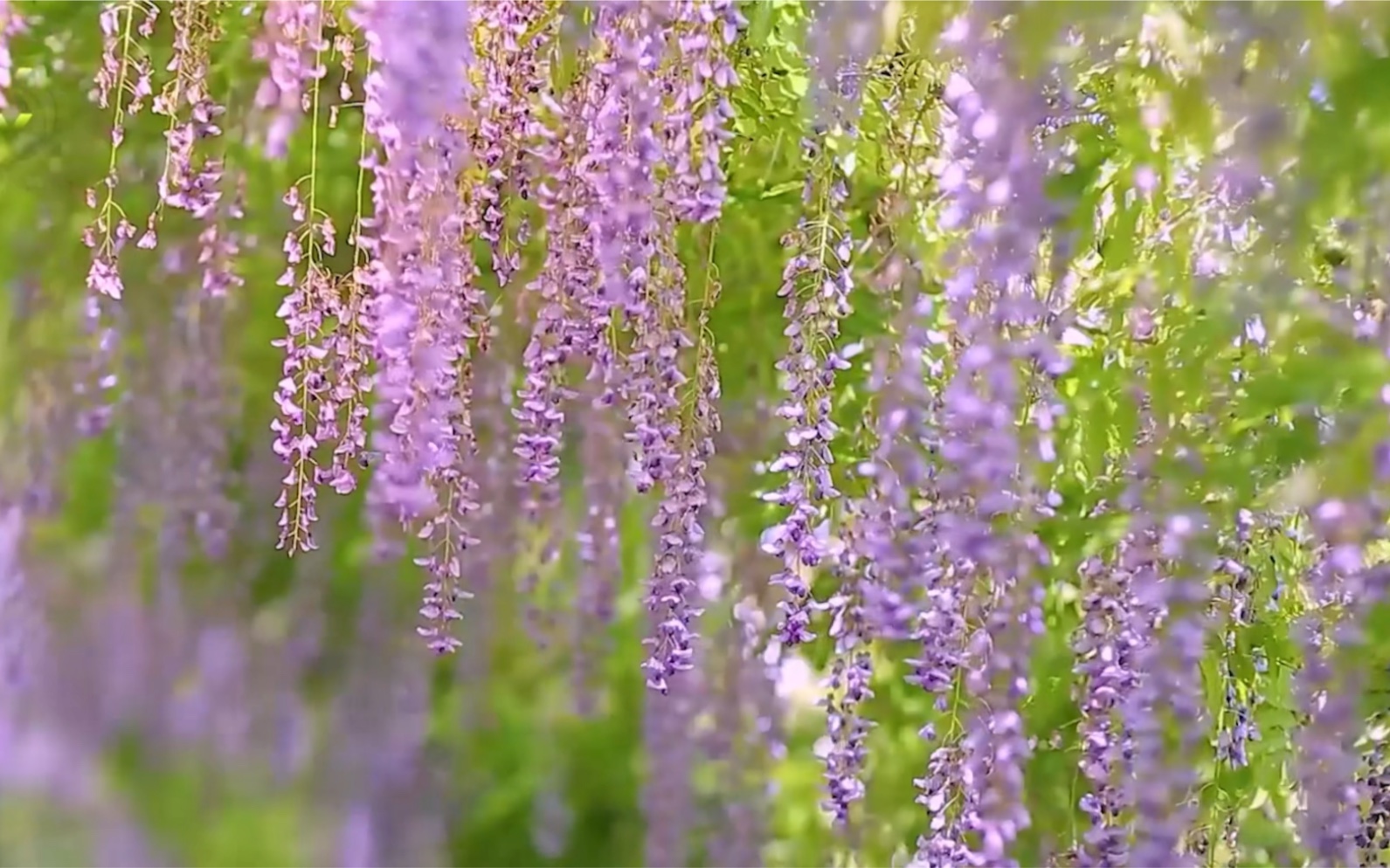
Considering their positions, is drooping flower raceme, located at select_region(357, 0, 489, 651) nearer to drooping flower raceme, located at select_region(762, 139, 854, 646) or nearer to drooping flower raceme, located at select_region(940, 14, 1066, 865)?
drooping flower raceme, located at select_region(762, 139, 854, 646)

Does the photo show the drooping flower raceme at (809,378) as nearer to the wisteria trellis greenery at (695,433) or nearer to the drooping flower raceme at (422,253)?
the wisteria trellis greenery at (695,433)

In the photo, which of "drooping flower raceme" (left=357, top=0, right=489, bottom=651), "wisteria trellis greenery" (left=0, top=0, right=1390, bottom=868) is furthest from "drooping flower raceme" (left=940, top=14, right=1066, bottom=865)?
"drooping flower raceme" (left=357, top=0, right=489, bottom=651)

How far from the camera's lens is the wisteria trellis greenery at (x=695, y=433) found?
808mm

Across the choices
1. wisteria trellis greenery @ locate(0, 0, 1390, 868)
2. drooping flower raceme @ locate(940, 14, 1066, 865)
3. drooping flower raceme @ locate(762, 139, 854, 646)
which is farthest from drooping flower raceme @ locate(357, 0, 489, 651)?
drooping flower raceme @ locate(940, 14, 1066, 865)

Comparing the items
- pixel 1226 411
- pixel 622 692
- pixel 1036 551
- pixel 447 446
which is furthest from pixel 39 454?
pixel 1226 411

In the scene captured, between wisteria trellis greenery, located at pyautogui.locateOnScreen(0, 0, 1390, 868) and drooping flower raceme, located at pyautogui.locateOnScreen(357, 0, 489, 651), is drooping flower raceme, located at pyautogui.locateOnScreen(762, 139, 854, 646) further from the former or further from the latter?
drooping flower raceme, located at pyautogui.locateOnScreen(357, 0, 489, 651)

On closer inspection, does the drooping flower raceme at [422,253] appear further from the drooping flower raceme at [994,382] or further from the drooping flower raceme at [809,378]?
the drooping flower raceme at [994,382]

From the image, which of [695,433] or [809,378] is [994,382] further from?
[695,433]

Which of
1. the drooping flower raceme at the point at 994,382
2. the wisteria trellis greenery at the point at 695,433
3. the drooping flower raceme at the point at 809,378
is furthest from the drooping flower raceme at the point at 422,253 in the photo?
the drooping flower raceme at the point at 994,382

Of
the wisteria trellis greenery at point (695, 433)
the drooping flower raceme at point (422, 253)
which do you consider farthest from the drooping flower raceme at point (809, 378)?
the drooping flower raceme at point (422, 253)

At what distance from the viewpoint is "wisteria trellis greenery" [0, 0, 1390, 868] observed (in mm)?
808

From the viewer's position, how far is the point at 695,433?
92 centimetres

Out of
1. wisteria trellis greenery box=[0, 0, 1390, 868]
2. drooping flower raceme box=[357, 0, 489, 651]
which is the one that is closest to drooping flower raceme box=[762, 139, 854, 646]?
wisteria trellis greenery box=[0, 0, 1390, 868]

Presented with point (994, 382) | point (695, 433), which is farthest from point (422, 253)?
point (994, 382)
